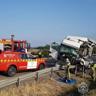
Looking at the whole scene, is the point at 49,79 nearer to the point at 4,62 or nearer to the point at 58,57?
the point at 4,62

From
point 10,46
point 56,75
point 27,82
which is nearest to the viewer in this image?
point 27,82

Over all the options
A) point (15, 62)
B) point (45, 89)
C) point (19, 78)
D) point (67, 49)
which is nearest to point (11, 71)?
point (15, 62)

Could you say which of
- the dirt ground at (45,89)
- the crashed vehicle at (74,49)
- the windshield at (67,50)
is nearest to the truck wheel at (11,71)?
the dirt ground at (45,89)

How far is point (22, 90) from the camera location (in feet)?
59.6

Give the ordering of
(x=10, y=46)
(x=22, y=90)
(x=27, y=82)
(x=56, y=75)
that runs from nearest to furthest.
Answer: (x=22, y=90) < (x=27, y=82) < (x=56, y=75) < (x=10, y=46)

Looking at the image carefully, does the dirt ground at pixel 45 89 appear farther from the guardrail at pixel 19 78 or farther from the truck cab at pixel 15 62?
the truck cab at pixel 15 62

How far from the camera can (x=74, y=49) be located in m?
29.0

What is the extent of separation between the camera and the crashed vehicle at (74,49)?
94.1ft

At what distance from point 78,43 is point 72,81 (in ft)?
22.7

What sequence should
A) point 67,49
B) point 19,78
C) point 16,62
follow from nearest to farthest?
point 19,78
point 16,62
point 67,49

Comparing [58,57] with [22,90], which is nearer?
[22,90]

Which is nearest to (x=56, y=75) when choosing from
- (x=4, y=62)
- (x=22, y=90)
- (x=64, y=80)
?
(x=64, y=80)

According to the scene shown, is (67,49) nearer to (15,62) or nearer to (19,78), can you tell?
(15,62)

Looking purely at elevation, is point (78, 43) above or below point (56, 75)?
above
